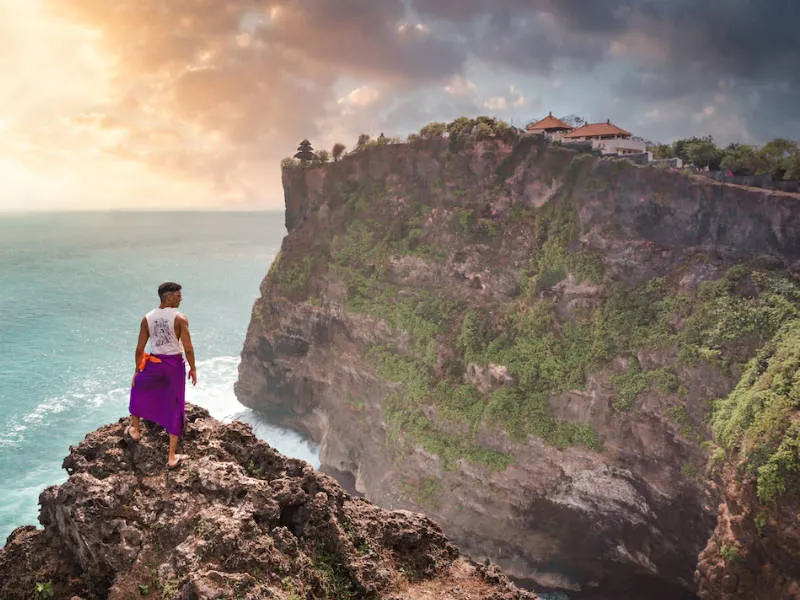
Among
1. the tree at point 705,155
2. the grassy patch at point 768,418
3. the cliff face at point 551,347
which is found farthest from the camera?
the tree at point 705,155

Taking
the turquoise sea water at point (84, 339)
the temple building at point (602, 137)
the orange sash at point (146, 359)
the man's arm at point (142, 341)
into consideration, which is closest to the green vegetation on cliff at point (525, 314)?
the temple building at point (602, 137)

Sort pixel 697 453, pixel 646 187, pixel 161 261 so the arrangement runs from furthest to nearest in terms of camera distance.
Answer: pixel 161 261, pixel 646 187, pixel 697 453

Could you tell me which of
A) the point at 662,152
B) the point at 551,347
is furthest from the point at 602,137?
the point at 551,347

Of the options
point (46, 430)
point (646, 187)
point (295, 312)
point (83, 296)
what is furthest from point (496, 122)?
point (83, 296)

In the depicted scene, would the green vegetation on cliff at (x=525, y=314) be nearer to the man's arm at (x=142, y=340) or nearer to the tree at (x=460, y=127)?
the tree at (x=460, y=127)

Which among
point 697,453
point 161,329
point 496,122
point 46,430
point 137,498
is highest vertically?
point 496,122

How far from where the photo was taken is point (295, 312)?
40625 millimetres

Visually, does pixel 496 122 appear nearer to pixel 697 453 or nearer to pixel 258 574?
pixel 697 453

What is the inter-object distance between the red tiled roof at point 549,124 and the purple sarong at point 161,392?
38.9 meters

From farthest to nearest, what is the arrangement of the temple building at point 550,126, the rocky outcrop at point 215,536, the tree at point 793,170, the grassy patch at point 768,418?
the temple building at point 550,126 < the tree at point 793,170 < the grassy patch at point 768,418 < the rocky outcrop at point 215,536

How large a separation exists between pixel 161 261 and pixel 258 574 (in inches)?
4545

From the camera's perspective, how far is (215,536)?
6.66 meters

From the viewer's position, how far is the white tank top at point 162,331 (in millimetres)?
7621

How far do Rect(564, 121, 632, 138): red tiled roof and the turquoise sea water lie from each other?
30.8 m
